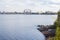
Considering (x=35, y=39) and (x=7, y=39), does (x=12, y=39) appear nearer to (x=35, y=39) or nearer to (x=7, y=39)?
(x=7, y=39)

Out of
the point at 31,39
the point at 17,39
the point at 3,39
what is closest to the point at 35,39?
the point at 31,39

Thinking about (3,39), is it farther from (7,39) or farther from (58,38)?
(58,38)

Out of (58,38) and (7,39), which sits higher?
(58,38)

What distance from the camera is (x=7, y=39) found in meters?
47.5

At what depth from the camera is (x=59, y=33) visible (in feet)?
53.9

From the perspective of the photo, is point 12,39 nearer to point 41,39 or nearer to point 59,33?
point 41,39

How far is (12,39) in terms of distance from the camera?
47281 millimetres

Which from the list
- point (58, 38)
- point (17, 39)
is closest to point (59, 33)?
point (58, 38)

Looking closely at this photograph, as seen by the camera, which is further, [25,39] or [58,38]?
[25,39]

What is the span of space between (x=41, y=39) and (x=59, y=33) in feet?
105

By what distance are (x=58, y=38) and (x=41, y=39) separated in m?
32.0

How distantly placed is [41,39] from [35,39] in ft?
5.26

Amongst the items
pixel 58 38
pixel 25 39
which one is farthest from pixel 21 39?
pixel 58 38

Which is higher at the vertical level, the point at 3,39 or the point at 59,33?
the point at 59,33
